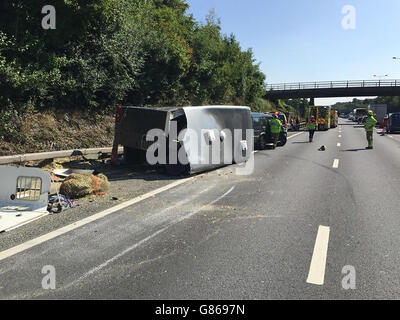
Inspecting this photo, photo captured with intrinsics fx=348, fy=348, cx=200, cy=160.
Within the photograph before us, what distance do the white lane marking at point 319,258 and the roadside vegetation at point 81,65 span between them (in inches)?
396

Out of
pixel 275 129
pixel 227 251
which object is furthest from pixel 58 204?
pixel 275 129

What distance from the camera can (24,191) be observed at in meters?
6.76

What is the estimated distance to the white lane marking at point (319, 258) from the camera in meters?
3.88

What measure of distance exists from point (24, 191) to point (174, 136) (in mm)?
4340

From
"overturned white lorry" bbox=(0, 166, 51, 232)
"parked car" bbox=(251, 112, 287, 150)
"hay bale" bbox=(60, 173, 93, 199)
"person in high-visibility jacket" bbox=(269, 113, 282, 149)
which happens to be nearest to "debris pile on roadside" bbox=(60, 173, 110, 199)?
"hay bale" bbox=(60, 173, 93, 199)

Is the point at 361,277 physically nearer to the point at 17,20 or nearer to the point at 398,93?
the point at 17,20

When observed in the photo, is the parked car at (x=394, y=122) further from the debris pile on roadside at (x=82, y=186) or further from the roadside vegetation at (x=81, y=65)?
the debris pile on roadside at (x=82, y=186)

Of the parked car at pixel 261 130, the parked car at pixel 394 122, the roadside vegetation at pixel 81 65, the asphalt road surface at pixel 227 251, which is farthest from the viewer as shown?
the parked car at pixel 394 122

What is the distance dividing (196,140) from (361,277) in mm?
6907

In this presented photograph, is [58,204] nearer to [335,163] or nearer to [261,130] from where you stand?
[335,163]

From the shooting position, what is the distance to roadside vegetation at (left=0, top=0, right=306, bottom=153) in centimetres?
1220

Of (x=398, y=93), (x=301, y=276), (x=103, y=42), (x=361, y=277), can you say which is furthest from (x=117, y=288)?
(x=398, y=93)

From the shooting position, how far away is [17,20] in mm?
12859

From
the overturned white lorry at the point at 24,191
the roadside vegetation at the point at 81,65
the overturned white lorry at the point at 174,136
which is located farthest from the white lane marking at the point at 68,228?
the roadside vegetation at the point at 81,65
